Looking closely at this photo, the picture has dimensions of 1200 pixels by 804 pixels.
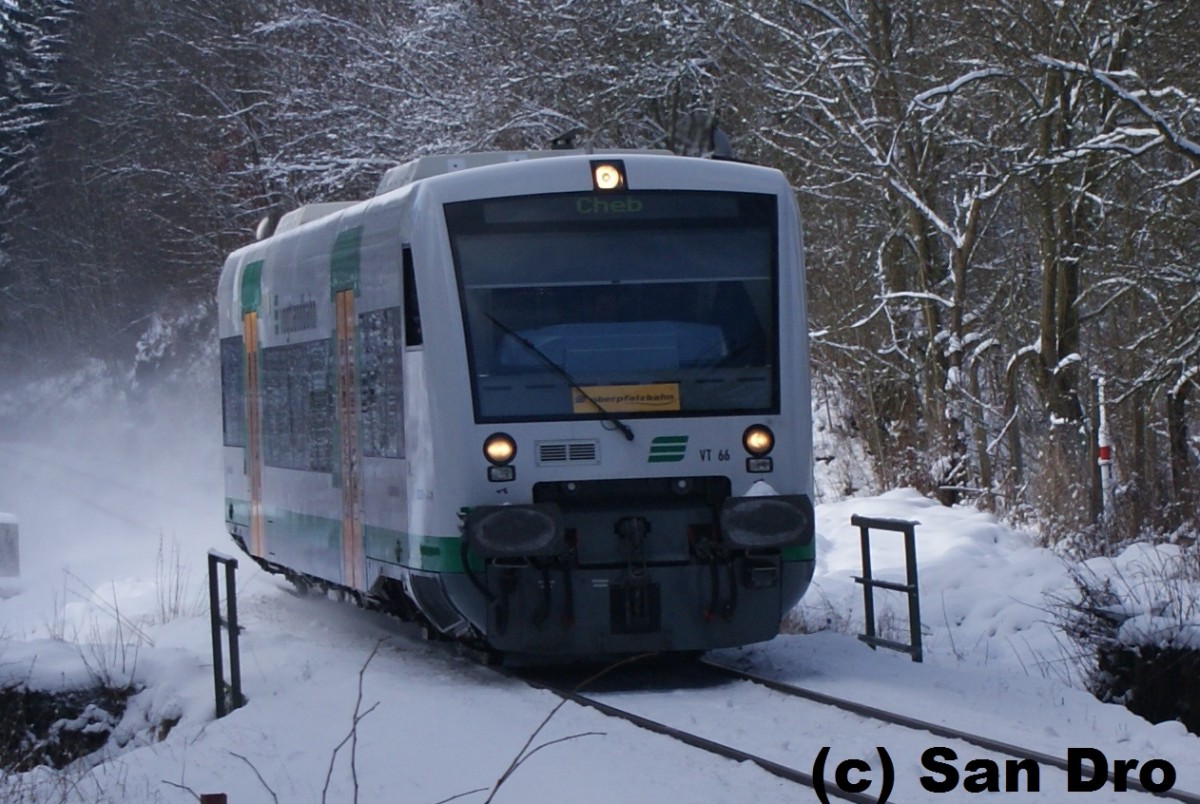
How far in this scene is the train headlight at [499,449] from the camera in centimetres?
971

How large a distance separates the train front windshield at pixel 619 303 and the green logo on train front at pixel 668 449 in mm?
158

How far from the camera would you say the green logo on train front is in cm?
985

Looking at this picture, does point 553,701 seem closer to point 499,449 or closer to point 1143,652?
point 499,449

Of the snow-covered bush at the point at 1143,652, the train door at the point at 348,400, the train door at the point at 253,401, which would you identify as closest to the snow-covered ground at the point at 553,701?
the snow-covered bush at the point at 1143,652

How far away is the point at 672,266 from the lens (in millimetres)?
10047

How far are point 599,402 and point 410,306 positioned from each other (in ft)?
4.24

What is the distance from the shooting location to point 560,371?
9.82m

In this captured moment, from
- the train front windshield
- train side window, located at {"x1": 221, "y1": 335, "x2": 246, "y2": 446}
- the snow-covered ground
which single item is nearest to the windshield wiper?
the train front windshield

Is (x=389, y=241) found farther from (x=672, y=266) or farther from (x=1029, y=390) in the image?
(x=1029, y=390)

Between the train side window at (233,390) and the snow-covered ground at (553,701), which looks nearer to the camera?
the snow-covered ground at (553,701)

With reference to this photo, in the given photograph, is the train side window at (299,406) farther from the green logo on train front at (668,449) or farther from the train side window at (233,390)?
the green logo on train front at (668,449)

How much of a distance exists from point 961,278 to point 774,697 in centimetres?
1079

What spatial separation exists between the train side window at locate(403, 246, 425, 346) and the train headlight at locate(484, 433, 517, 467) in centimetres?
77

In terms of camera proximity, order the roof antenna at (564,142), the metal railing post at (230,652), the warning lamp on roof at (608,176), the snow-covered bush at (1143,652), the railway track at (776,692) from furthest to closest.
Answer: the roof antenna at (564,142) < the warning lamp on roof at (608,176) < the metal railing post at (230,652) < the snow-covered bush at (1143,652) < the railway track at (776,692)
